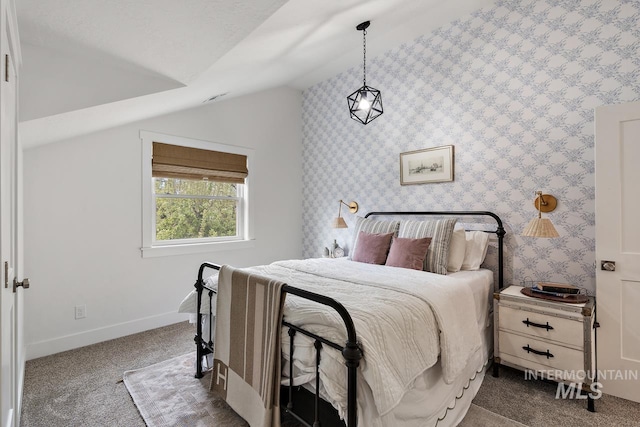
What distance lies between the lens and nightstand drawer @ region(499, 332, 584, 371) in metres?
2.11

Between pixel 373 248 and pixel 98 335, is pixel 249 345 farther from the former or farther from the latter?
pixel 98 335

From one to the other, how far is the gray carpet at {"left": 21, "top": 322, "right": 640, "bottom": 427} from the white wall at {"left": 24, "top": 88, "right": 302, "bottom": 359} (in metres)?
0.33

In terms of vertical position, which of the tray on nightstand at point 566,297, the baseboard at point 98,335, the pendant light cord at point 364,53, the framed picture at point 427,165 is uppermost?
the pendant light cord at point 364,53

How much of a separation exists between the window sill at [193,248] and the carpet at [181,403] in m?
1.22

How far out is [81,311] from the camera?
295cm

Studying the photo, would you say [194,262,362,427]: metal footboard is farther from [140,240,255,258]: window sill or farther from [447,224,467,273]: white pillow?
[140,240,255,258]: window sill

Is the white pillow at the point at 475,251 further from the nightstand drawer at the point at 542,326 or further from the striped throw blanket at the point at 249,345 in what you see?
the striped throw blanket at the point at 249,345

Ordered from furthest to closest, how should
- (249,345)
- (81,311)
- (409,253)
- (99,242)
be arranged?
(99,242) < (81,311) < (409,253) < (249,345)

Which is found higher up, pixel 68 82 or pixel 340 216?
pixel 68 82

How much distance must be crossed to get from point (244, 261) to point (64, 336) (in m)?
1.87

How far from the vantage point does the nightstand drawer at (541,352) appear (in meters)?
2.11

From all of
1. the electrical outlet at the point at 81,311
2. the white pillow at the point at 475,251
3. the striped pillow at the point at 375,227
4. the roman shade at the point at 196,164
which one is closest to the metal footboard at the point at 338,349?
the striped pillow at the point at 375,227

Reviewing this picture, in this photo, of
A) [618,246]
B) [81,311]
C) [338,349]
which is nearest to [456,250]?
[618,246]

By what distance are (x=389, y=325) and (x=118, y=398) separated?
73.7 inches
